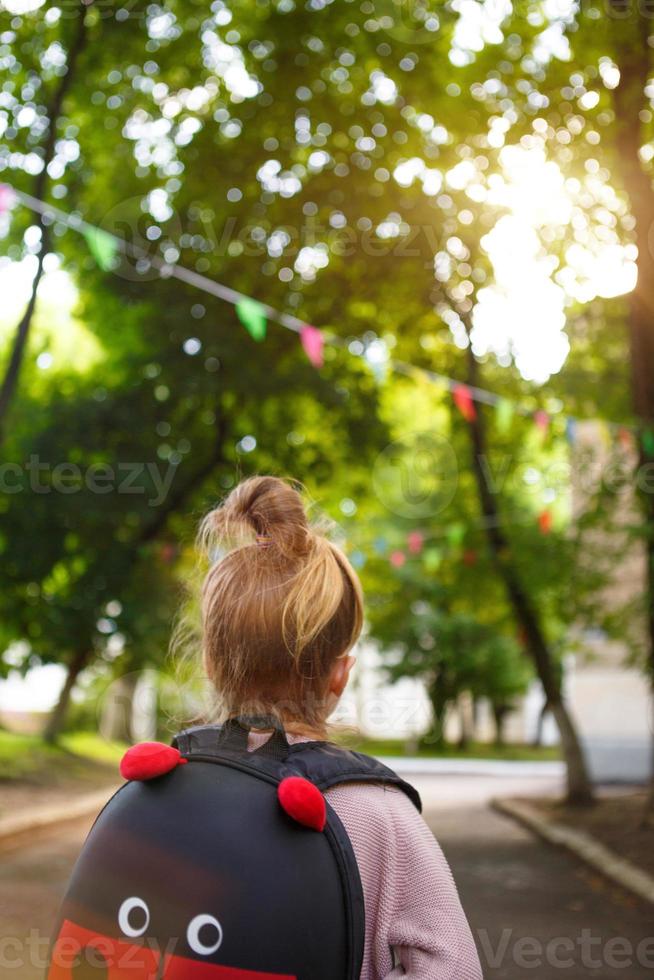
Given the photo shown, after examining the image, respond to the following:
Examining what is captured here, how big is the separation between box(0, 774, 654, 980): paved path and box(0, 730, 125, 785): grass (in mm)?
3515

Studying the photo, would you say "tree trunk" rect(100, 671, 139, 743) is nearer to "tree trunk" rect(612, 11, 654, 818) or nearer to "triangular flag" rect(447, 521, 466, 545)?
"triangular flag" rect(447, 521, 466, 545)

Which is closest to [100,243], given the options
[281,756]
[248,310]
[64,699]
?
[248,310]

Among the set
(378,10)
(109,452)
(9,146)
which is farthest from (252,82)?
(109,452)

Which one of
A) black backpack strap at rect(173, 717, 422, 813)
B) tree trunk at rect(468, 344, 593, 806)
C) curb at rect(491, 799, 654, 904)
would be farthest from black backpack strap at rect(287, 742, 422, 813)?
tree trunk at rect(468, 344, 593, 806)

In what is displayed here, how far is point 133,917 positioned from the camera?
1.59m

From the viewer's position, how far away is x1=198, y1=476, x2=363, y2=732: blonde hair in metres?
1.75

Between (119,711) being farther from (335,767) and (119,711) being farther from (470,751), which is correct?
(335,767)

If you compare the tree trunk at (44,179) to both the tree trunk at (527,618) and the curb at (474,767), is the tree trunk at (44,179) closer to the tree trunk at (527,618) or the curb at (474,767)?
the tree trunk at (527,618)

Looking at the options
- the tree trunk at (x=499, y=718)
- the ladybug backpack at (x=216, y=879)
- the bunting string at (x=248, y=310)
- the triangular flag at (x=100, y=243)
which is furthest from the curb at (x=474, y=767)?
the ladybug backpack at (x=216, y=879)

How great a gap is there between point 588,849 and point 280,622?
1063 centimetres

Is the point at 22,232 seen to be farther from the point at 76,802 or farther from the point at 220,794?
the point at 220,794

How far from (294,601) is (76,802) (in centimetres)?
1304

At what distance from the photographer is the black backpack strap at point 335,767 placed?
1.66 metres

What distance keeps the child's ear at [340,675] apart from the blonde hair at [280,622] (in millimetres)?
18
